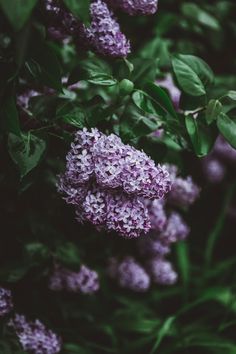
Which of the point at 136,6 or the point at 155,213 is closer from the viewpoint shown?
the point at 136,6

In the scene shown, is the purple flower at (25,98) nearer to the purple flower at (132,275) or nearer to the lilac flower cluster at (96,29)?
the lilac flower cluster at (96,29)

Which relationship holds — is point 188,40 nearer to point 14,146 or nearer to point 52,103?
point 52,103

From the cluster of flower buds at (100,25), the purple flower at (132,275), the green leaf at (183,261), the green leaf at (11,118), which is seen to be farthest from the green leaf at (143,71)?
the green leaf at (183,261)

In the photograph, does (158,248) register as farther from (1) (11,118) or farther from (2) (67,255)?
(1) (11,118)

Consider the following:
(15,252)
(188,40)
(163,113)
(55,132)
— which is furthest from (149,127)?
(188,40)

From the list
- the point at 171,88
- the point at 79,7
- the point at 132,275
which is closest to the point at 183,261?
the point at 132,275
